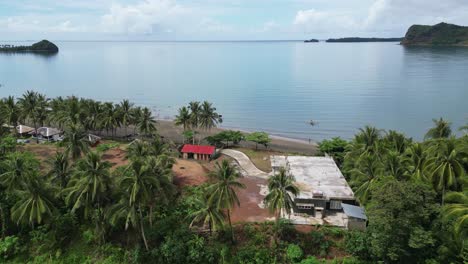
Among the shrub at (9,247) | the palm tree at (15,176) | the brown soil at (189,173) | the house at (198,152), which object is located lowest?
the shrub at (9,247)

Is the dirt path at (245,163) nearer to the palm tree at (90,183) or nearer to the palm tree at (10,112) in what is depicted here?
the palm tree at (90,183)

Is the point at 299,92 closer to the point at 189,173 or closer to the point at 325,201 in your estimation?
the point at 189,173

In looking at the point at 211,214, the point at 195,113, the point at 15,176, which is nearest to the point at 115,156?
the point at 195,113

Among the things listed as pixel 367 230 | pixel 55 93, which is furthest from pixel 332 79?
pixel 367 230

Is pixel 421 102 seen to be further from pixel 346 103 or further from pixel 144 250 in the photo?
pixel 144 250

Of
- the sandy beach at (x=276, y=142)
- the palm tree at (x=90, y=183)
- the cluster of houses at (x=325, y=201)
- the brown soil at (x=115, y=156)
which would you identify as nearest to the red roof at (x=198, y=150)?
the brown soil at (x=115, y=156)

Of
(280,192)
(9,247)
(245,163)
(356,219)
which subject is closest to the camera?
(280,192)
